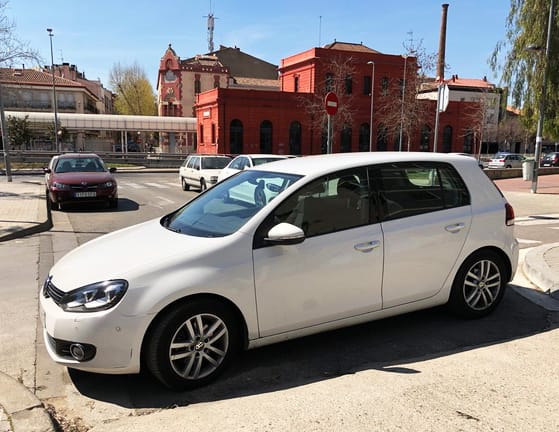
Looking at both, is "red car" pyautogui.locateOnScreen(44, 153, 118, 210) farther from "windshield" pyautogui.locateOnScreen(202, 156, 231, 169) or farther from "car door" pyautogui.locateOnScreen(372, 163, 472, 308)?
"car door" pyautogui.locateOnScreen(372, 163, 472, 308)

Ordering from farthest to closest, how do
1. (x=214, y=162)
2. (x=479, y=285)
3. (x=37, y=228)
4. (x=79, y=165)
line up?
(x=214, y=162), (x=79, y=165), (x=37, y=228), (x=479, y=285)

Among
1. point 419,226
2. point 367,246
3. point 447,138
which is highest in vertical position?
point 447,138

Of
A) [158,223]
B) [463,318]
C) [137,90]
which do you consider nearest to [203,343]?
[158,223]

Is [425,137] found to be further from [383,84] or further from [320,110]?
[320,110]

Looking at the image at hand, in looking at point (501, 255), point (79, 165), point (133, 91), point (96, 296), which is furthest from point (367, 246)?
point (133, 91)

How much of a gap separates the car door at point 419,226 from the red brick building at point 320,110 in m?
40.8

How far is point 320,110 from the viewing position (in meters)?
47.1

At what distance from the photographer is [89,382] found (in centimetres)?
352

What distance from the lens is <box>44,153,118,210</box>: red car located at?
12.9m

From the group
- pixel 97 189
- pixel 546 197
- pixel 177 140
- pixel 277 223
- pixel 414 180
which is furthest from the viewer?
pixel 177 140

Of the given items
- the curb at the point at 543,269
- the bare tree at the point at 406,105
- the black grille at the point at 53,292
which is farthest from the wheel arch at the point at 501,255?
the bare tree at the point at 406,105

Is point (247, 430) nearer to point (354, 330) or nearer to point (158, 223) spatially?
point (354, 330)

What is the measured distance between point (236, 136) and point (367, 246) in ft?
140

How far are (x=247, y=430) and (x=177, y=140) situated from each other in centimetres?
6267
